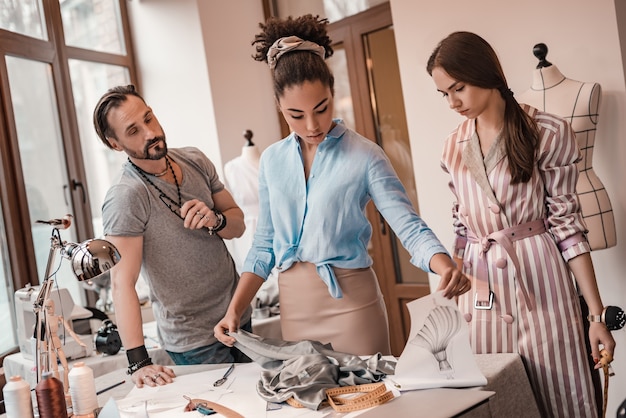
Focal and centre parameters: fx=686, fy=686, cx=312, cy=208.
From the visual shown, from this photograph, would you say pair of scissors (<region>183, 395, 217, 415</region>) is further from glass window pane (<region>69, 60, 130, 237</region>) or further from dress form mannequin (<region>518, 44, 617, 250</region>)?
glass window pane (<region>69, 60, 130, 237</region>)

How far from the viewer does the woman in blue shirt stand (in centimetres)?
177

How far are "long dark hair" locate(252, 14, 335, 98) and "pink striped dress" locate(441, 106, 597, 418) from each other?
48cm

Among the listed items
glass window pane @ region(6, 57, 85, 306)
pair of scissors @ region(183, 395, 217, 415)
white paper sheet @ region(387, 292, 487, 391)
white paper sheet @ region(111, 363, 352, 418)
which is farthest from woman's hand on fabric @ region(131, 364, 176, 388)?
glass window pane @ region(6, 57, 85, 306)

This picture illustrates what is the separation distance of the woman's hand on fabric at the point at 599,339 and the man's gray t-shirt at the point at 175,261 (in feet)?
3.39

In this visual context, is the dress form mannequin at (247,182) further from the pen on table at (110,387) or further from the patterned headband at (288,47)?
the patterned headband at (288,47)

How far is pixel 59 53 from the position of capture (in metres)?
4.29

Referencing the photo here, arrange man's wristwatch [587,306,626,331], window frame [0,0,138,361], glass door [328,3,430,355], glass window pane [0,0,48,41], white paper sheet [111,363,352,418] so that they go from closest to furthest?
white paper sheet [111,363,352,418]
man's wristwatch [587,306,626,331]
window frame [0,0,138,361]
glass window pane [0,0,48,41]
glass door [328,3,430,355]

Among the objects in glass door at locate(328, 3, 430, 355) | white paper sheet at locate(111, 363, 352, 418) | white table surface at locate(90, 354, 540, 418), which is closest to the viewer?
white table surface at locate(90, 354, 540, 418)

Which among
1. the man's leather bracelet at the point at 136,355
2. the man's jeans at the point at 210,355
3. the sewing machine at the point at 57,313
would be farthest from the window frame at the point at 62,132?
the man's leather bracelet at the point at 136,355

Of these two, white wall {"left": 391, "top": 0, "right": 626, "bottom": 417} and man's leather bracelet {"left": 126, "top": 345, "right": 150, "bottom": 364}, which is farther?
white wall {"left": 391, "top": 0, "right": 626, "bottom": 417}

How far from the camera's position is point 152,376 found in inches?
72.1

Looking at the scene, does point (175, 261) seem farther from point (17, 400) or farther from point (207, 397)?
point (17, 400)

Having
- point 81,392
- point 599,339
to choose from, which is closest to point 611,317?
point 599,339

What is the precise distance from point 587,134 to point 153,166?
1606 mm
